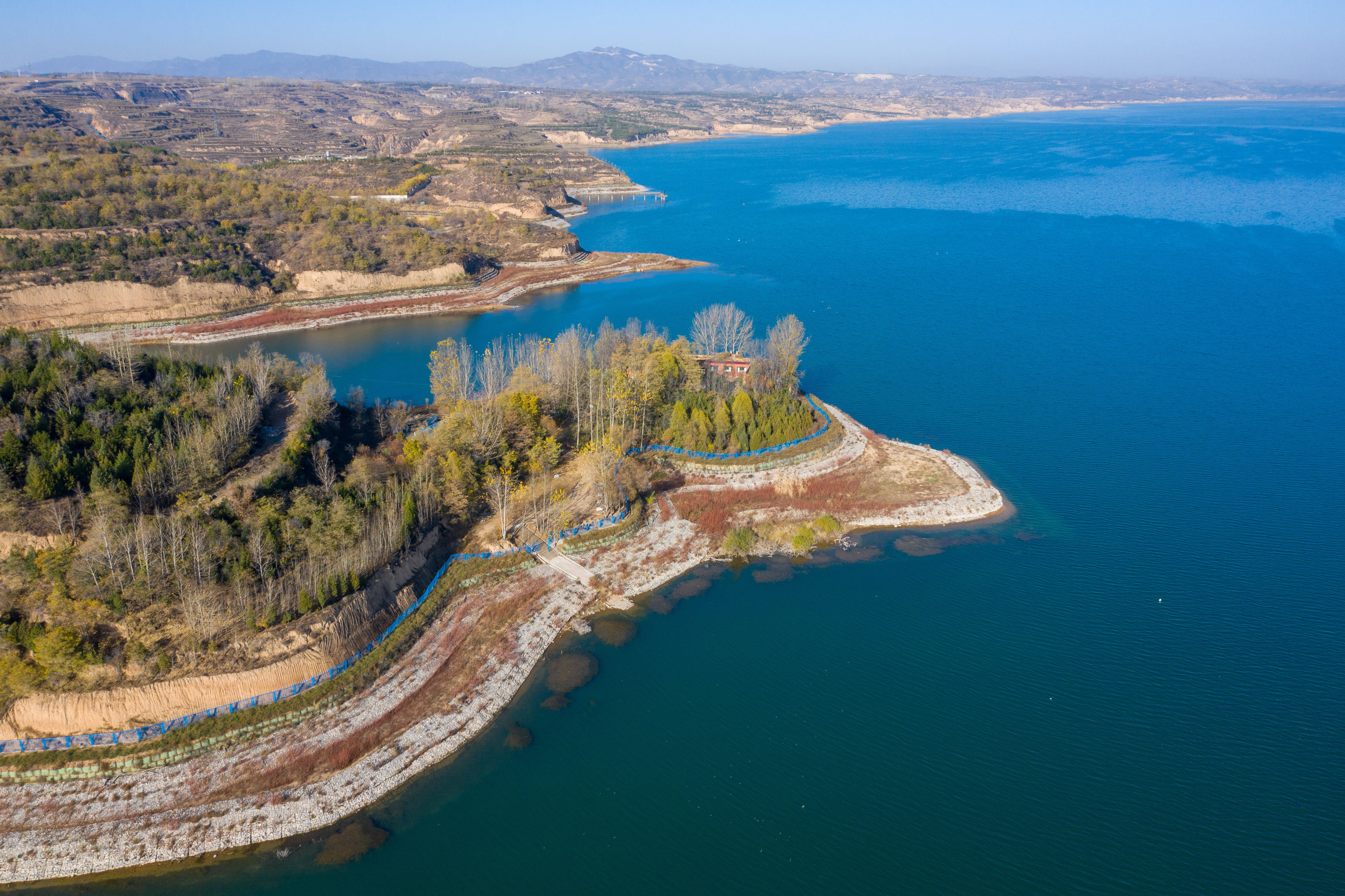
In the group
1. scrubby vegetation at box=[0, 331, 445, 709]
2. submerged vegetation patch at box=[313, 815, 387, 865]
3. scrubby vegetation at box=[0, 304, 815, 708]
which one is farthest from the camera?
scrubby vegetation at box=[0, 304, 815, 708]

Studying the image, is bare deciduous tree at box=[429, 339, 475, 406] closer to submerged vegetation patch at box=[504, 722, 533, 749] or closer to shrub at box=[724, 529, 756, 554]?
shrub at box=[724, 529, 756, 554]

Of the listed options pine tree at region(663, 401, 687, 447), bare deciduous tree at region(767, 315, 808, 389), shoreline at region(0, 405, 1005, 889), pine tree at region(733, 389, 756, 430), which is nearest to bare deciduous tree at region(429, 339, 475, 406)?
pine tree at region(663, 401, 687, 447)

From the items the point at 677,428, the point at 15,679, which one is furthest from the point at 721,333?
the point at 15,679

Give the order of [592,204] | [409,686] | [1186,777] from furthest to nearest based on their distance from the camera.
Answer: [592,204], [409,686], [1186,777]

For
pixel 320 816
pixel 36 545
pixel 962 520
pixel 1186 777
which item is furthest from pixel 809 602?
pixel 36 545

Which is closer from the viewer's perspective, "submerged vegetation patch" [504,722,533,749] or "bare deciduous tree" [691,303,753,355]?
"submerged vegetation patch" [504,722,533,749]

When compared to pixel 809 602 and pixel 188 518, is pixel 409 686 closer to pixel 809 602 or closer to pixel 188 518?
pixel 188 518
